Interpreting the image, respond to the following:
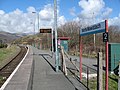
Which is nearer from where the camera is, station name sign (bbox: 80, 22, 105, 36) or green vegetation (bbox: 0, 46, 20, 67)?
station name sign (bbox: 80, 22, 105, 36)

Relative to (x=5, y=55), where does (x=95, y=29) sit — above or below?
above

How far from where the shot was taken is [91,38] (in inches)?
1886

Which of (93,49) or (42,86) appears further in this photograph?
(93,49)

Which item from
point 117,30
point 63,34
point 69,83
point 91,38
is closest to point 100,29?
point 69,83

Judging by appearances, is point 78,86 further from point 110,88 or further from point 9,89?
point 9,89

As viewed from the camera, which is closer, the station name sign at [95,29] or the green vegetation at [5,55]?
the station name sign at [95,29]

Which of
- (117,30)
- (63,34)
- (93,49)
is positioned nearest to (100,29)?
(93,49)

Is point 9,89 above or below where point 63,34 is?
below

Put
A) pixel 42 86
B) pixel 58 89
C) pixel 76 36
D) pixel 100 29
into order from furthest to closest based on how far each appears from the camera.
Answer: pixel 76 36
pixel 42 86
pixel 58 89
pixel 100 29

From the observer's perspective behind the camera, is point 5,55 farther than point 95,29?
Yes

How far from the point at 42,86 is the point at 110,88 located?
124 inches

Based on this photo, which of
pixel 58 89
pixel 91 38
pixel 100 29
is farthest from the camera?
pixel 91 38

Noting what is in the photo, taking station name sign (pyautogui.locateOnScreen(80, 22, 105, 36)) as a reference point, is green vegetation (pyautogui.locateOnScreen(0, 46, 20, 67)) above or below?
below

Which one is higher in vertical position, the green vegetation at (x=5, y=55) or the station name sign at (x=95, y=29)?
the station name sign at (x=95, y=29)
